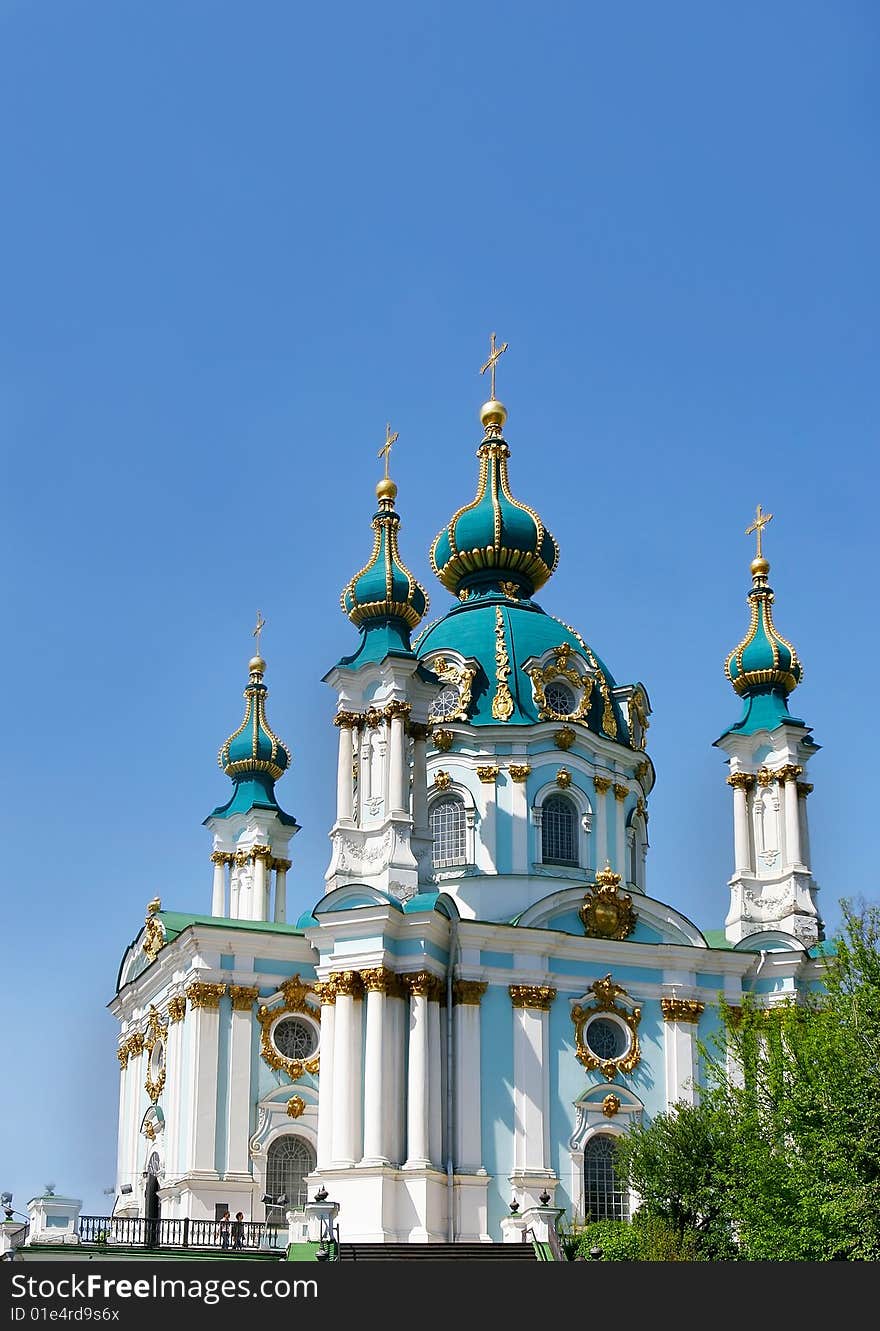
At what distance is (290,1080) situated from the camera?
110 ft

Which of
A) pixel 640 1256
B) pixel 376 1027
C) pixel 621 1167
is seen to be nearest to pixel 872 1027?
pixel 640 1256

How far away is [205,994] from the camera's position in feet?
109

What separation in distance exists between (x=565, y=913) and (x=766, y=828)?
6.18 meters

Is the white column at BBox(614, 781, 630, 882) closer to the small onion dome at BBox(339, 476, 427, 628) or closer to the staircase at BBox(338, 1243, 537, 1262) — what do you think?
the small onion dome at BBox(339, 476, 427, 628)

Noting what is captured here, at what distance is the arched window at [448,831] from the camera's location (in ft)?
119

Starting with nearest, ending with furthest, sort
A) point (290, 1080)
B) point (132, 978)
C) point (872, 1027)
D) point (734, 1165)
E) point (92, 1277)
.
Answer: point (92, 1277) → point (872, 1027) → point (734, 1165) → point (290, 1080) → point (132, 978)

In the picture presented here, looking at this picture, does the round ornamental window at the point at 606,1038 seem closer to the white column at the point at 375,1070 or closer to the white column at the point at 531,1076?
the white column at the point at 531,1076

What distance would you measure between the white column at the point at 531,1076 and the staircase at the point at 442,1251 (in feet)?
12.5

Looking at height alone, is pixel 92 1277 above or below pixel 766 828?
below

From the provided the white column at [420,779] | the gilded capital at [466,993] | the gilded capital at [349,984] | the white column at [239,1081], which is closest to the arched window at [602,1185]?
the gilded capital at [466,993]

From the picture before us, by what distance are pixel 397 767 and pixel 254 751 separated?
10045 mm

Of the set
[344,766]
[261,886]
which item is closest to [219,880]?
[261,886]

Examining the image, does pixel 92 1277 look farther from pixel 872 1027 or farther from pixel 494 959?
pixel 494 959

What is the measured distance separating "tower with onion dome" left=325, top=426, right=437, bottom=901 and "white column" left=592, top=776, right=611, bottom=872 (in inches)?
176
